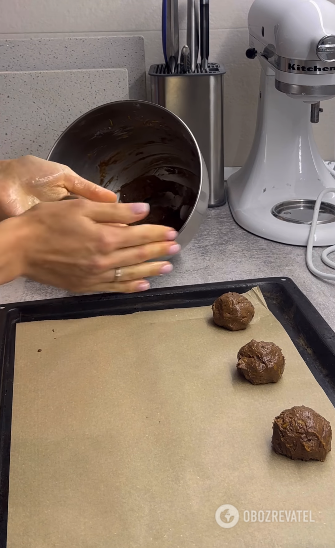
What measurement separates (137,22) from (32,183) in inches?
26.0

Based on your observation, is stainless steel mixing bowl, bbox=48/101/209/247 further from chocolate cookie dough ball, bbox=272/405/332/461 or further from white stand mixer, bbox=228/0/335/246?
chocolate cookie dough ball, bbox=272/405/332/461

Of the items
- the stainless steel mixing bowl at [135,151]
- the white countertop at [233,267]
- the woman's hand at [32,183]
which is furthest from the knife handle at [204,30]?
the woman's hand at [32,183]

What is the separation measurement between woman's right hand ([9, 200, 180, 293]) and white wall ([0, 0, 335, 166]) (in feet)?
2.53

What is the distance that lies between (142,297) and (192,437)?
319 mm

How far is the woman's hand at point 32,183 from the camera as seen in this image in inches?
30.5

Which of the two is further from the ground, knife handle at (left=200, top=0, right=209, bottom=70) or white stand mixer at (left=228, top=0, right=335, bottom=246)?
knife handle at (left=200, top=0, right=209, bottom=70)

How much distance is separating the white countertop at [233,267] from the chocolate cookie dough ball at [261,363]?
0.53ft

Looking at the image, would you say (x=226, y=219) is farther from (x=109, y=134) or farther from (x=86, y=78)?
(x=86, y=78)

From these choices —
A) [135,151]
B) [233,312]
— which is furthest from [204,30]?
[233,312]

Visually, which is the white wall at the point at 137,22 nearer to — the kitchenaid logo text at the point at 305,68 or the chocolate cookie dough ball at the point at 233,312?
the kitchenaid logo text at the point at 305,68

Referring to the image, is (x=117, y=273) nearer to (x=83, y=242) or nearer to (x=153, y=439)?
(x=83, y=242)

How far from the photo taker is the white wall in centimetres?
124

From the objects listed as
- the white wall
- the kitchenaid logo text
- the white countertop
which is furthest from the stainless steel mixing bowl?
the white wall

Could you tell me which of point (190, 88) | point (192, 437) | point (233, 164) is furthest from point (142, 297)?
point (233, 164)
